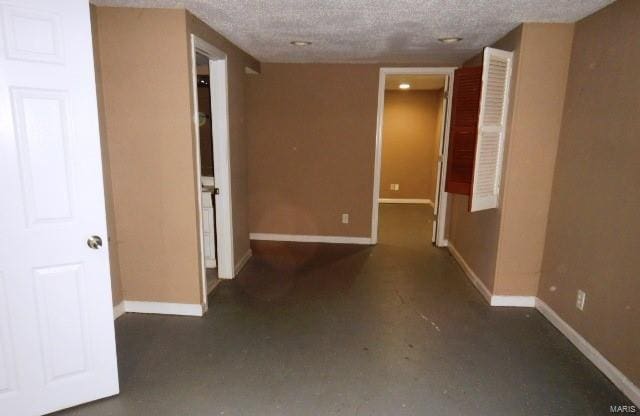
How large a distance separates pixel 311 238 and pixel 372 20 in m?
3.06

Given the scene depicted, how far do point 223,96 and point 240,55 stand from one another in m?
0.75

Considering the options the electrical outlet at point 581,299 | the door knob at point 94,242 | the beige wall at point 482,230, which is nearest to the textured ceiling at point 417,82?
the beige wall at point 482,230

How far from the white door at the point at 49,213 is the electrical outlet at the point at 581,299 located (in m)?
3.06

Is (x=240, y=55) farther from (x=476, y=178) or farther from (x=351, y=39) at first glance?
(x=476, y=178)

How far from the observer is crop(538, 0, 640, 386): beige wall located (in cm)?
220

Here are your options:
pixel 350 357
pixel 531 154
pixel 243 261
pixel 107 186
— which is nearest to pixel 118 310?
pixel 107 186

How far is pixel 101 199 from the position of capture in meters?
1.96

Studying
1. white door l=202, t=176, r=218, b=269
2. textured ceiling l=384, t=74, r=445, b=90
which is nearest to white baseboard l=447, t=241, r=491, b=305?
white door l=202, t=176, r=218, b=269

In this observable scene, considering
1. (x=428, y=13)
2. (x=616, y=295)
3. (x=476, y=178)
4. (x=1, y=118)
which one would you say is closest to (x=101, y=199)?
(x=1, y=118)

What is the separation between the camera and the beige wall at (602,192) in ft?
7.23

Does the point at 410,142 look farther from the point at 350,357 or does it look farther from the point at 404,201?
the point at 350,357

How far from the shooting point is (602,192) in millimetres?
2465

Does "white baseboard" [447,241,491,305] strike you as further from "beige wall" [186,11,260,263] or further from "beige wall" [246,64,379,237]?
"beige wall" [186,11,260,263]

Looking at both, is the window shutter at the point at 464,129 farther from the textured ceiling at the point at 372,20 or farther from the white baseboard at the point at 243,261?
the white baseboard at the point at 243,261
